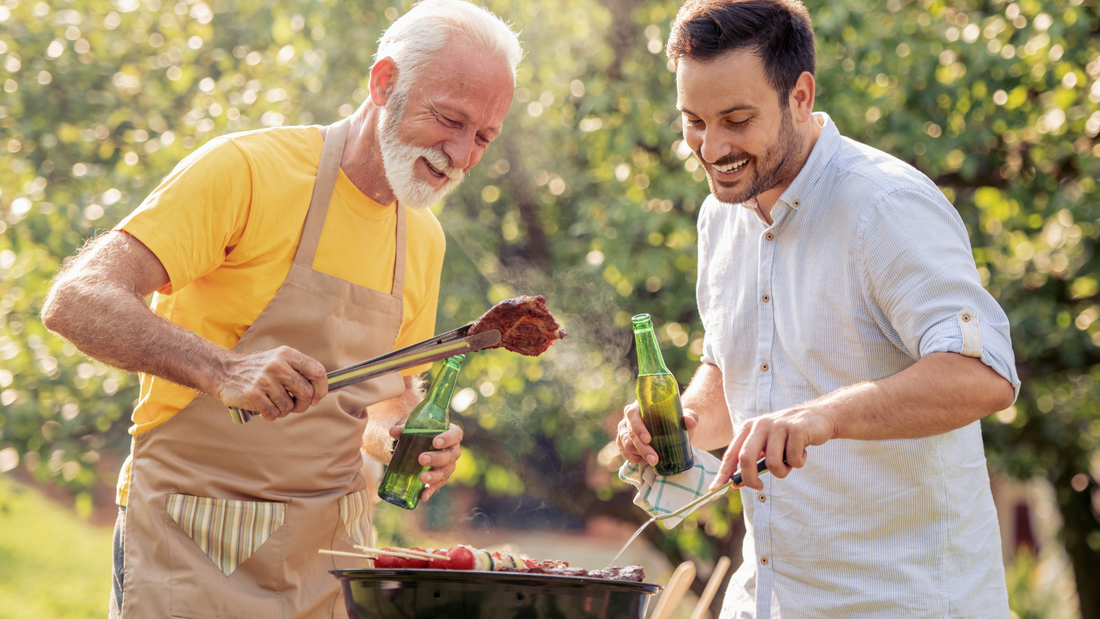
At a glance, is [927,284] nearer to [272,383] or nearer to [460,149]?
[460,149]

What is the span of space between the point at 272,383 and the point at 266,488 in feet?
1.52

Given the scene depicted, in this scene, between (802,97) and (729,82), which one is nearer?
(729,82)

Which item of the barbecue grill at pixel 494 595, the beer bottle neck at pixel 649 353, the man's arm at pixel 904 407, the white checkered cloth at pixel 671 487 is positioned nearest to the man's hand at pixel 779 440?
the man's arm at pixel 904 407

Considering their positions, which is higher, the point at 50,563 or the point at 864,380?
the point at 864,380

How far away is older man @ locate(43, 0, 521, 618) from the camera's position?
182 centimetres

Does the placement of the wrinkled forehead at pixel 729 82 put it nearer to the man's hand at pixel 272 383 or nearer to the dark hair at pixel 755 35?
the dark hair at pixel 755 35

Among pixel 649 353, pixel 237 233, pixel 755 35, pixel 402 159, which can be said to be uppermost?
pixel 755 35

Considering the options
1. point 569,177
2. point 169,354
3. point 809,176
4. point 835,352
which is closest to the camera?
point 169,354

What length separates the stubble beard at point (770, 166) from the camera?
2.16 m

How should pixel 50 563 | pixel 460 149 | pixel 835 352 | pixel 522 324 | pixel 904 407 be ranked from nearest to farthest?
pixel 904 407, pixel 522 324, pixel 835 352, pixel 460 149, pixel 50 563

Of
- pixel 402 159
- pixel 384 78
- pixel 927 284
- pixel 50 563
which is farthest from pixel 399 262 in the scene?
pixel 50 563

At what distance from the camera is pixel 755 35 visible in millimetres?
2109

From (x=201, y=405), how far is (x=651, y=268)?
3.35 meters

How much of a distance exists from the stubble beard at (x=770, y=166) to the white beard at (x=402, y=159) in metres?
0.76
